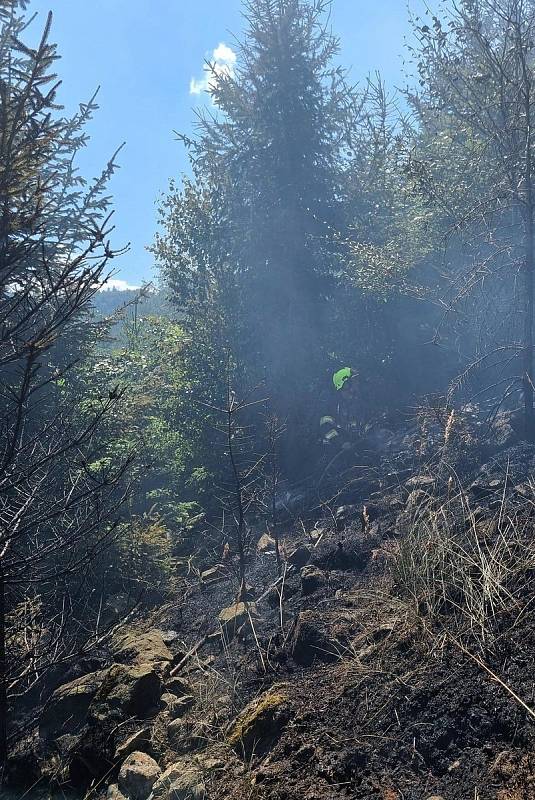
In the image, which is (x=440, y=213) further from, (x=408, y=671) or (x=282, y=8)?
(x=408, y=671)

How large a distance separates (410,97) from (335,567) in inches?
574

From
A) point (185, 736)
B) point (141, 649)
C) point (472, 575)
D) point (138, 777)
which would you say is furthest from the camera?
point (141, 649)

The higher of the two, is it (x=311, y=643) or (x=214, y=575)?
(x=311, y=643)

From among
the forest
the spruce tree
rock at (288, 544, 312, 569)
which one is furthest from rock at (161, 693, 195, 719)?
the spruce tree

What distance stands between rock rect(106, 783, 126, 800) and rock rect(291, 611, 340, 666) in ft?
4.86

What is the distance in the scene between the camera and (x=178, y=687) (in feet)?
14.9

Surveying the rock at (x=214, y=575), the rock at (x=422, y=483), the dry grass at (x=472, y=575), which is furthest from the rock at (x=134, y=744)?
the rock at (x=422, y=483)

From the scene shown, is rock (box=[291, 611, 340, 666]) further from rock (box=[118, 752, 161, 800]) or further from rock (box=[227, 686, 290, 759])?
rock (box=[118, 752, 161, 800])

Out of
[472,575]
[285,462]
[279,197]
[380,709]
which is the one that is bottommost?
[285,462]

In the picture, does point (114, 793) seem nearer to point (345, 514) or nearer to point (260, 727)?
point (260, 727)

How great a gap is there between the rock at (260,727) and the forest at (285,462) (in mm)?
13

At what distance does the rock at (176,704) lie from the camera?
13.7 ft

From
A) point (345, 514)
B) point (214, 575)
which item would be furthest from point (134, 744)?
point (345, 514)

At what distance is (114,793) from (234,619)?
2.18 m
